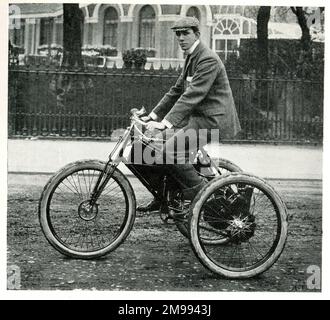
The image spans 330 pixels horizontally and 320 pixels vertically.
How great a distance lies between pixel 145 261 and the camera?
3.92 metres

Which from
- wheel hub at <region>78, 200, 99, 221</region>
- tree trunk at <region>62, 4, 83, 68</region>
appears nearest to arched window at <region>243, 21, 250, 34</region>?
tree trunk at <region>62, 4, 83, 68</region>

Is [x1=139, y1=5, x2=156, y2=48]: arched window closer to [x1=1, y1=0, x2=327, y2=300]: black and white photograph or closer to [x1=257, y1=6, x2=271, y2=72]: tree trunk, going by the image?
[x1=1, y1=0, x2=327, y2=300]: black and white photograph

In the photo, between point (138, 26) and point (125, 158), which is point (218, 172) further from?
point (138, 26)

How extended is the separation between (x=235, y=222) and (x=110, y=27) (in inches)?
84.0

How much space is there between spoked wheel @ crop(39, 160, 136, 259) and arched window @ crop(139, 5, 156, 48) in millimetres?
1335

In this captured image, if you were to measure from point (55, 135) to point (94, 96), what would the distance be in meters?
1.01

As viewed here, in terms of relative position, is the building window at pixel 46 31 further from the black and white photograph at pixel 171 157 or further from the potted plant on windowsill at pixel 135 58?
the potted plant on windowsill at pixel 135 58

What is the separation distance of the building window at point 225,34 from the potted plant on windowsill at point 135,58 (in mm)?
695

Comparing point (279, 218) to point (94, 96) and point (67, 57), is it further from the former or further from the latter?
point (94, 96)

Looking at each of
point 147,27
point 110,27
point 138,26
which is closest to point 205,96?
point 138,26

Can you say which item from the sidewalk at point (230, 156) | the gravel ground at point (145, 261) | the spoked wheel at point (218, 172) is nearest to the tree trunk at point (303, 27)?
the sidewalk at point (230, 156)

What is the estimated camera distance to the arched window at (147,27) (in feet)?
14.6

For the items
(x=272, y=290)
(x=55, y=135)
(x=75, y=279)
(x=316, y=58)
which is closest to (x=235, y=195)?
(x=272, y=290)

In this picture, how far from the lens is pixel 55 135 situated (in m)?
5.36
